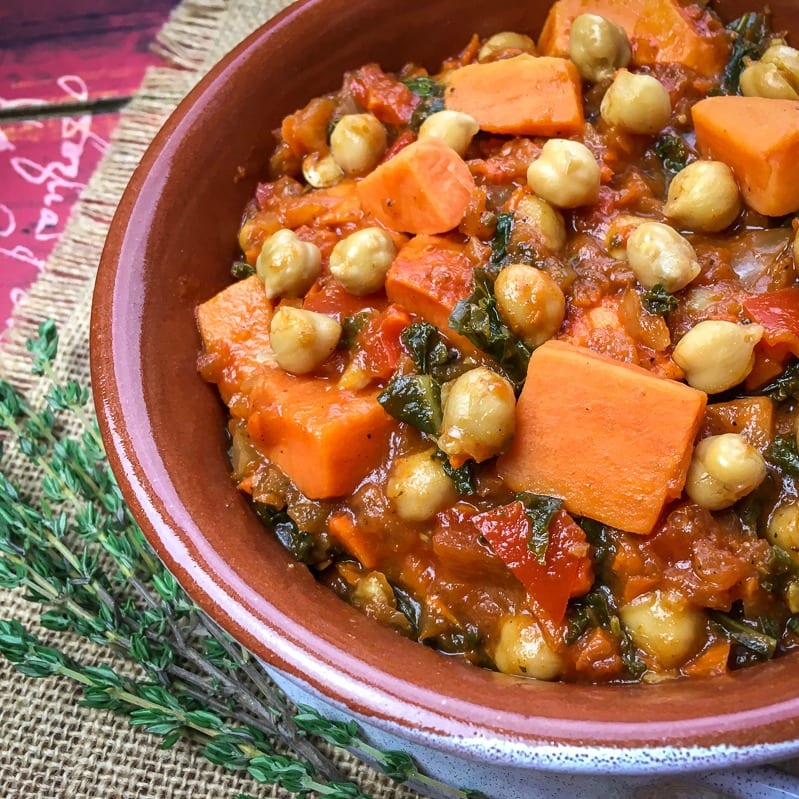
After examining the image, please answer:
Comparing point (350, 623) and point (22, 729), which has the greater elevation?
point (350, 623)

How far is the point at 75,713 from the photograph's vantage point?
3.17 metres

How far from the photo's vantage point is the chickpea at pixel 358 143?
2994mm

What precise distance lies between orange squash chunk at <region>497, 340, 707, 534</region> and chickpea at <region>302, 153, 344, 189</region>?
1061 millimetres

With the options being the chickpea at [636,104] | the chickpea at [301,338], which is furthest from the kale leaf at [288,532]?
the chickpea at [636,104]

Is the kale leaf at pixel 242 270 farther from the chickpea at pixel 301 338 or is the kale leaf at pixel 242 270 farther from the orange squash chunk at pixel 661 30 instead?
the orange squash chunk at pixel 661 30

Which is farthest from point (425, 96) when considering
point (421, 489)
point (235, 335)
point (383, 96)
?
point (421, 489)

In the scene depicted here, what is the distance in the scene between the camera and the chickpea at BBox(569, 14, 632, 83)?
116 inches

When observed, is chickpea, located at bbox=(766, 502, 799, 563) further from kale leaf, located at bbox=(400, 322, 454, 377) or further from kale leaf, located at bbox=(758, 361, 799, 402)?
kale leaf, located at bbox=(400, 322, 454, 377)

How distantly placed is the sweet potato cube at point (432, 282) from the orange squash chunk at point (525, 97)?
52 cm

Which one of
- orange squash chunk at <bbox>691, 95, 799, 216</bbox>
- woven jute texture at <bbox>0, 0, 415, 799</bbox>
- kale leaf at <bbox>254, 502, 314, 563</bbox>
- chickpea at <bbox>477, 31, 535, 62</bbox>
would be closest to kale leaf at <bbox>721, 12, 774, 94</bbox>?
orange squash chunk at <bbox>691, 95, 799, 216</bbox>

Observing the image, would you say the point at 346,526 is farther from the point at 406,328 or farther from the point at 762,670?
the point at 762,670

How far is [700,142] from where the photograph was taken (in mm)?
2836

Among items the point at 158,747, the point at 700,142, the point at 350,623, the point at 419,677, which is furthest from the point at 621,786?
the point at 700,142

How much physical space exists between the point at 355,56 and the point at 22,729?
8.45ft
